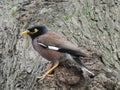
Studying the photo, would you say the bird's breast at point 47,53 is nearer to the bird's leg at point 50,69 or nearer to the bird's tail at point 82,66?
the bird's leg at point 50,69

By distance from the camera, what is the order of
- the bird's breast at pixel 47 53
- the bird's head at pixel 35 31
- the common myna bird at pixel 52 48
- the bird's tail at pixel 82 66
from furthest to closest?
the bird's head at pixel 35 31 → the bird's breast at pixel 47 53 → the common myna bird at pixel 52 48 → the bird's tail at pixel 82 66

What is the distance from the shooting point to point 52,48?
5145 mm

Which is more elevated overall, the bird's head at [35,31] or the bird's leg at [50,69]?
the bird's head at [35,31]

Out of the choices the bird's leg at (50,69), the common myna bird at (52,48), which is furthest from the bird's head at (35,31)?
the bird's leg at (50,69)

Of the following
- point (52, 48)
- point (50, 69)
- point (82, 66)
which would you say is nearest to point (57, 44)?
point (52, 48)

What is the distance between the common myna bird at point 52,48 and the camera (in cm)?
490

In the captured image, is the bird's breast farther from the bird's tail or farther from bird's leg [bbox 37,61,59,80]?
the bird's tail

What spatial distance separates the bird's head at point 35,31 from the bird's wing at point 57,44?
82 millimetres

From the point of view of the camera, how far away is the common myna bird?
4896 millimetres

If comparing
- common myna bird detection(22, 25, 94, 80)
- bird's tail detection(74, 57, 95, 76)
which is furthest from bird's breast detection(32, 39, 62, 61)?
bird's tail detection(74, 57, 95, 76)

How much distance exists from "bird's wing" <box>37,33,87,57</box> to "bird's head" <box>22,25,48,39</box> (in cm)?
8

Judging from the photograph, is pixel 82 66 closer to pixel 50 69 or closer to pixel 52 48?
pixel 50 69

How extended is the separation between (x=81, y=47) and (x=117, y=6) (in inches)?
53.1

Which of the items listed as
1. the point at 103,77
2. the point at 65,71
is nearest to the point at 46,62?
the point at 65,71
